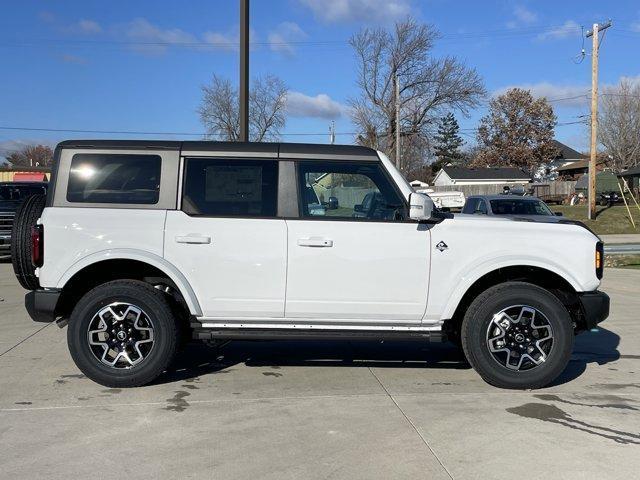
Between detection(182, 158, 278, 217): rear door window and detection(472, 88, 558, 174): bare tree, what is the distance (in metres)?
67.9

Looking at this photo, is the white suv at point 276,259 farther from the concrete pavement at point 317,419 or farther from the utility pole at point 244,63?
the utility pole at point 244,63

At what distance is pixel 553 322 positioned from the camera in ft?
17.9

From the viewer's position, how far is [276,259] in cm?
538

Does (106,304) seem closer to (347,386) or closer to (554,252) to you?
(347,386)

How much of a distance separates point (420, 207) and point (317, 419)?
187cm

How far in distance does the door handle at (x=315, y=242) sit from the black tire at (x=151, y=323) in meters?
1.28

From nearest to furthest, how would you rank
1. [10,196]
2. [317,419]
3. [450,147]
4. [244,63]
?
1. [317,419]
2. [244,63]
3. [10,196]
4. [450,147]

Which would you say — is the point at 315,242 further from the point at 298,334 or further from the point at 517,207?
the point at 517,207

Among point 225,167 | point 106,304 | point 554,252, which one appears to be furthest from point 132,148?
point 554,252

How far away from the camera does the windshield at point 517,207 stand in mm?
17688

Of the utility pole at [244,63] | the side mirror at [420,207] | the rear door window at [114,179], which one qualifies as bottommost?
the side mirror at [420,207]

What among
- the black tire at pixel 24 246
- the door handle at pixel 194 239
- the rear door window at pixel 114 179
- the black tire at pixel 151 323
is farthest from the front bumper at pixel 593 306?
the black tire at pixel 24 246

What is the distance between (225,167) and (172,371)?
207 centimetres

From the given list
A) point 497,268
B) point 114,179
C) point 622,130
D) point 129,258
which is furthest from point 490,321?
point 622,130
